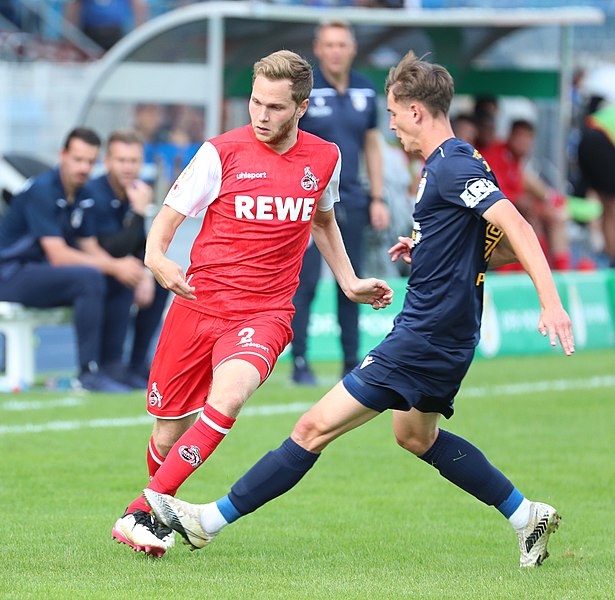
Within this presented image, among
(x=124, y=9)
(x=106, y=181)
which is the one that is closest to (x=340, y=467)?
(x=106, y=181)

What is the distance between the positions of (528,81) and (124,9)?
6.23m

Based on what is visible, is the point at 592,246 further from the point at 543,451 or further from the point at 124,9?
the point at 543,451

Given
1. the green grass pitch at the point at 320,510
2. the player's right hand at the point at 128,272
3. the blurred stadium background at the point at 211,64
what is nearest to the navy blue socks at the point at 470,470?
the green grass pitch at the point at 320,510

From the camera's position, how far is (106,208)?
1093 centimetres

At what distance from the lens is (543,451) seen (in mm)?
8586

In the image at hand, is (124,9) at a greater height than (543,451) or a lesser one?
greater

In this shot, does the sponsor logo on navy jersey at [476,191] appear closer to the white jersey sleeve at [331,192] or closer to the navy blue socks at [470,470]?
the white jersey sleeve at [331,192]

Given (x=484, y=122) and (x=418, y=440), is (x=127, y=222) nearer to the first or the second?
(x=418, y=440)

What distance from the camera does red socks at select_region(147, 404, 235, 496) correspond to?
5414 mm

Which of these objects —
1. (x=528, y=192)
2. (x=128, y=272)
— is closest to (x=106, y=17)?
(x=528, y=192)

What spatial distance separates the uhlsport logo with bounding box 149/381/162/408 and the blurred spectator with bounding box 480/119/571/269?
11345 millimetres

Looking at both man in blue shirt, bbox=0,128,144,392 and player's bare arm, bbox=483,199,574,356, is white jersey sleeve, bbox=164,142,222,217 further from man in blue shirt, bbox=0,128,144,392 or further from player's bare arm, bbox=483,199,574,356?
man in blue shirt, bbox=0,128,144,392

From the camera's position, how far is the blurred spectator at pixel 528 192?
16.8m

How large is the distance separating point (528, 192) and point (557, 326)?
12.9 m
